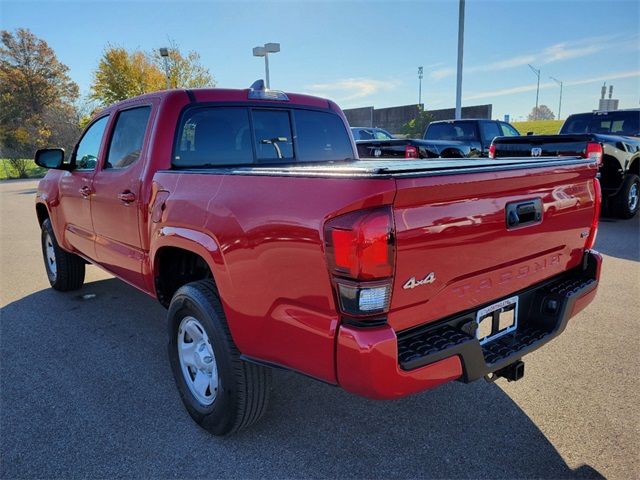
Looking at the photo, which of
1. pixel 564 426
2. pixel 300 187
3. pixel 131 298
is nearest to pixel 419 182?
pixel 300 187

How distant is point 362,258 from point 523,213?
1.05 m

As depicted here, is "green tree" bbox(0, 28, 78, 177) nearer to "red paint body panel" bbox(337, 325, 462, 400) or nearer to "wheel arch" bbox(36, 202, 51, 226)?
"wheel arch" bbox(36, 202, 51, 226)

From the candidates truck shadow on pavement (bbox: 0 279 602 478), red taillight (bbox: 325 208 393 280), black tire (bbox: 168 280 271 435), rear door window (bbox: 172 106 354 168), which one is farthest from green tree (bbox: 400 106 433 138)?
red taillight (bbox: 325 208 393 280)

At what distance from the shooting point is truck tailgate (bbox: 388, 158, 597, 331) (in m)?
1.85

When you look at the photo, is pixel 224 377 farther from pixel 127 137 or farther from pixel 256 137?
pixel 127 137

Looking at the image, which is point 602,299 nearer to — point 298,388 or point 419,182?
point 298,388

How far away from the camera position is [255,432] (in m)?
2.66

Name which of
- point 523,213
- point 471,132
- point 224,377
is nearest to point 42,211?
point 224,377

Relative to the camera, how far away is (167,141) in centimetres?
315

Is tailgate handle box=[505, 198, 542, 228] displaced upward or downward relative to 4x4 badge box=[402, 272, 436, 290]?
upward

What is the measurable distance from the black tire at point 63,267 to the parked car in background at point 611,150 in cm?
706

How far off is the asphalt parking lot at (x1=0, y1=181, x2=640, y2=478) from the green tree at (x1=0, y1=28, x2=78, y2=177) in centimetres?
3986

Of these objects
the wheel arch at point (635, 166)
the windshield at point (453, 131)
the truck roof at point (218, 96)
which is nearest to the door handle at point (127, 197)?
the truck roof at point (218, 96)

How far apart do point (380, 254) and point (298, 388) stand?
1.72 metres
